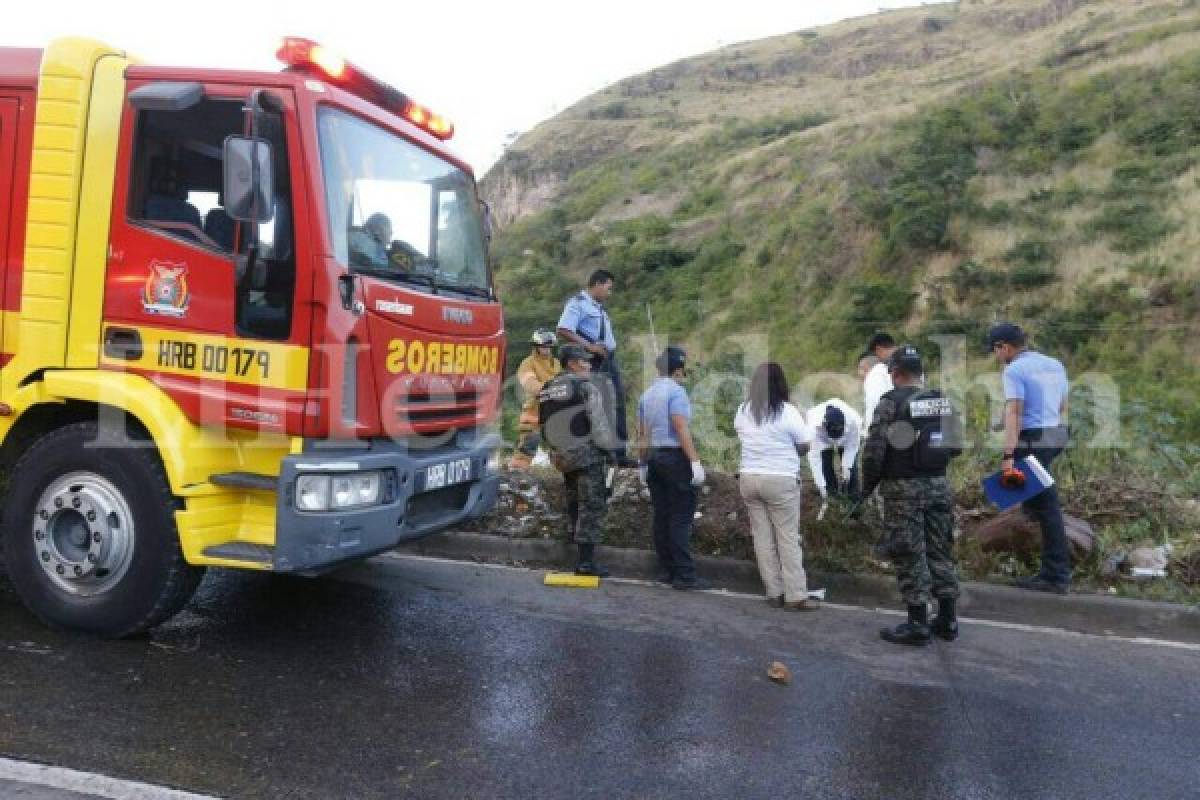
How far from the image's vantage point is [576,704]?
4.20 m

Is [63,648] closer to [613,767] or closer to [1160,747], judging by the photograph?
[613,767]

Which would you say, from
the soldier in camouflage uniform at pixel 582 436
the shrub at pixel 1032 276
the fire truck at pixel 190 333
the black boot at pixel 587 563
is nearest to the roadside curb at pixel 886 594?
the black boot at pixel 587 563

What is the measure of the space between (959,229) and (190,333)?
2362cm

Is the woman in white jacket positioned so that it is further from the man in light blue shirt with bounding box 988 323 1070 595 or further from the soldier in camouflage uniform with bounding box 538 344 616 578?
the man in light blue shirt with bounding box 988 323 1070 595

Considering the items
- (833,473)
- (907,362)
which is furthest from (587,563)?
(833,473)

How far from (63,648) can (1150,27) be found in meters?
37.1

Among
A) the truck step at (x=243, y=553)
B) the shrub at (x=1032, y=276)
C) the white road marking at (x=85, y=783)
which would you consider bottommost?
the white road marking at (x=85, y=783)

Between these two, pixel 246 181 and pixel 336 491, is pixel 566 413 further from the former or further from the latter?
pixel 246 181

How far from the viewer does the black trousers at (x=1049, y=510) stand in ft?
20.2

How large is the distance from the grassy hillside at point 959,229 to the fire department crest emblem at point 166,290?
572cm

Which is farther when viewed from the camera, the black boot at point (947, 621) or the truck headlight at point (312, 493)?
the black boot at point (947, 621)

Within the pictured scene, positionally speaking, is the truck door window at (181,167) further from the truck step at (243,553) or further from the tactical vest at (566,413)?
the tactical vest at (566,413)

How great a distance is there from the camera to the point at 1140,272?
19.6m

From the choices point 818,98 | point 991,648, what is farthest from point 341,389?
point 818,98
